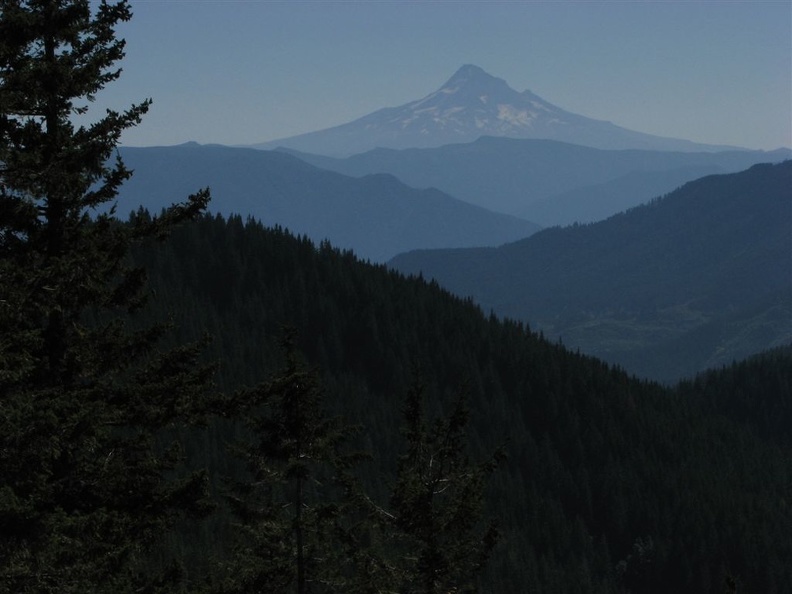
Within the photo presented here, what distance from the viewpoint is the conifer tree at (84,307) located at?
1439cm

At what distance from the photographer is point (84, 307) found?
51.6ft

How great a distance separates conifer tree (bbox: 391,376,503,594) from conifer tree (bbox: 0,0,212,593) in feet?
22.7

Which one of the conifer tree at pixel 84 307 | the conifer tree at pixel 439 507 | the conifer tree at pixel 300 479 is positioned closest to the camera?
the conifer tree at pixel 84 307

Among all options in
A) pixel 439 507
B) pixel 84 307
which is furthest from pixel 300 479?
pixel 84 307

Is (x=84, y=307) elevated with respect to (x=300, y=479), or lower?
elevated

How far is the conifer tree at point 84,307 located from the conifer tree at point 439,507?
6913mm

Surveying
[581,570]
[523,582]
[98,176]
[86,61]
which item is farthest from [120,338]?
[581,570]

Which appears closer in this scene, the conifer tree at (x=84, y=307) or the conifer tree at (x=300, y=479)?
the conifer tree at (x=84, y=307)

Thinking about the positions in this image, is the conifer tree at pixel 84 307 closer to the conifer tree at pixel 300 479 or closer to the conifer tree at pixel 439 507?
the conifer tree at pixel 439 507

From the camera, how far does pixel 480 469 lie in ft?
73.5

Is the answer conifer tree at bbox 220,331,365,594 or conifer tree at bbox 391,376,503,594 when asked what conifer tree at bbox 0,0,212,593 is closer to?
conifer tree at bbox 391,376,503,594

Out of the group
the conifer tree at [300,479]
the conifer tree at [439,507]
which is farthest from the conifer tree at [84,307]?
the conifer tree at [300,479]

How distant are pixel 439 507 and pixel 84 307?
10.2m

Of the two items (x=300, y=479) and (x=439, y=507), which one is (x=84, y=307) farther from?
(x=300, y=479)
